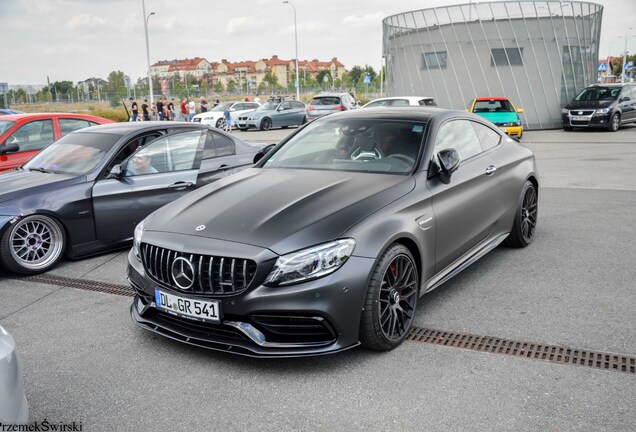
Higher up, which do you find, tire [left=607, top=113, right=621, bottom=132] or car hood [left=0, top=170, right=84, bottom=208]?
car hood [left=0, top=170, right=84, bottom=208]

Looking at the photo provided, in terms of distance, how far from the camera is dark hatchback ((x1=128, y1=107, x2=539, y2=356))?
3.38 meters

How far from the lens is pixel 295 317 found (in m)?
3.35

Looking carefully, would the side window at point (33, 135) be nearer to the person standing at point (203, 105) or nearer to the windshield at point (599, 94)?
the windshield at point (599, 94)

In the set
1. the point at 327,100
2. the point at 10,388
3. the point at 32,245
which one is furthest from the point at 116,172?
the point at 327,100

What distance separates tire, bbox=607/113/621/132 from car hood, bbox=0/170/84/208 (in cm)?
Result: 2089

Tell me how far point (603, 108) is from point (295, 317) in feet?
71.6

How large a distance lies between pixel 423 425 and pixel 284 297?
1.01m

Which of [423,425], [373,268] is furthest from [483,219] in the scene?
[423,425]

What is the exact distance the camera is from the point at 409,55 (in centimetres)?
2991

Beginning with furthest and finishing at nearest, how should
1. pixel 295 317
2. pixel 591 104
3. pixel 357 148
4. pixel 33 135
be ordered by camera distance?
1. pixel 591 104
2. pixel 33 135
3. pixel 357 148
4. pixel 295 317

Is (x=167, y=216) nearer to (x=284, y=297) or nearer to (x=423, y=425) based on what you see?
(x=284, y=297)

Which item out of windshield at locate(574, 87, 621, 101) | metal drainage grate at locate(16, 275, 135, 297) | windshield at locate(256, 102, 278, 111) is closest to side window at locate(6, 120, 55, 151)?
metal drainage grate at locate(16, 275, 135, 297)

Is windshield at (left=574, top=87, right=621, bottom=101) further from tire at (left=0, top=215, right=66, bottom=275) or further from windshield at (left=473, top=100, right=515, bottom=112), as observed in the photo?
tire at (left=0, top=215, right=66, bottom=275)

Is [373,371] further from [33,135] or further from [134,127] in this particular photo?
[33,135]
